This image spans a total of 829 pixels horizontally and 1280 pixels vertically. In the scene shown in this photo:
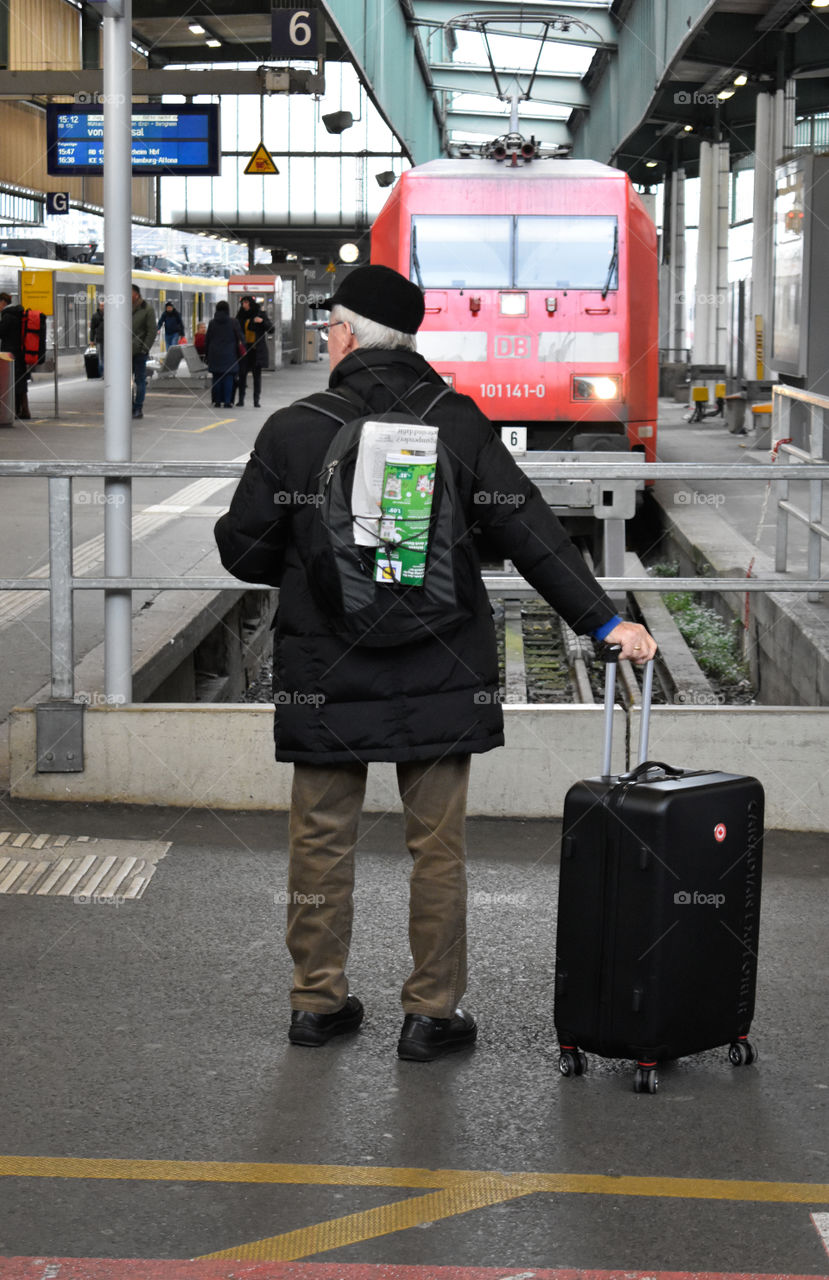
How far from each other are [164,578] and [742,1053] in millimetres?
2918

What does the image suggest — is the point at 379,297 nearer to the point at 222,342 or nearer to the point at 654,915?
the point at 654,915

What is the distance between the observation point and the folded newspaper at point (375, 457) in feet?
11.8

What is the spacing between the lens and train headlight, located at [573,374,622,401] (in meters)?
13.4

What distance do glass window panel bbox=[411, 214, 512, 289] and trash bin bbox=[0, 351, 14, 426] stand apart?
9.55 meters

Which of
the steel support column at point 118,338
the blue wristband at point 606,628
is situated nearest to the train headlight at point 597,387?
the steel support column at point 118,338

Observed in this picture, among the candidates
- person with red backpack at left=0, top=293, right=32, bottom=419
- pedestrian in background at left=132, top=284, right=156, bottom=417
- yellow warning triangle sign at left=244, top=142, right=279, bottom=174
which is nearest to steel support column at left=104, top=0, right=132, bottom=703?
person with red backpack at left=0, top=293, right=32, bottom=419

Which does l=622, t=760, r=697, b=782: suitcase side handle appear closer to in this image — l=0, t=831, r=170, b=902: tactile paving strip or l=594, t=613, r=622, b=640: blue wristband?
l=594, t=613, r=622, b=640: blue wristband

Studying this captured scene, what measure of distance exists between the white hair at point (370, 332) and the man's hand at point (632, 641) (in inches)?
31.6

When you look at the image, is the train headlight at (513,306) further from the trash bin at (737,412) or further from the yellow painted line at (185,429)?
the trash bin at (737,412)

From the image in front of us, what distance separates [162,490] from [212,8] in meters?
10.9

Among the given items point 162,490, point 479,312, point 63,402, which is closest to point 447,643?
point 479,312

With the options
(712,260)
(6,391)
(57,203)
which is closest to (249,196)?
(712,260)

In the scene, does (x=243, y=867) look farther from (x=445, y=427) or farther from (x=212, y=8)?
(x=212, y=8)

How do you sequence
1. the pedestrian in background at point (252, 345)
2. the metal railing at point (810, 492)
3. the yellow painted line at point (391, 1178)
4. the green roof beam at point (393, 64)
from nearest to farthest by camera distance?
the yellow painted line at point (391, 1178) < the metal railing at point (810, 492) < the green roof beam at point (393, 64) < the pedestrian in background at point (252, 345)
